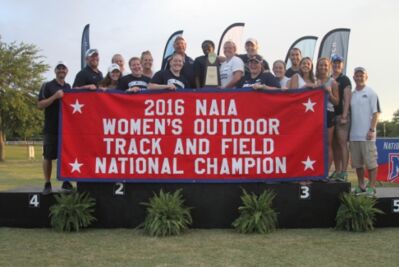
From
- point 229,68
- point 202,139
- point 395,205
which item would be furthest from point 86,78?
point 395,205

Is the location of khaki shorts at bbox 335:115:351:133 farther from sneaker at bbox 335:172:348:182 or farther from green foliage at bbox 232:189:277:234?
green foliage at bbox 232:189:277:234

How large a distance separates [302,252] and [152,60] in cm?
379

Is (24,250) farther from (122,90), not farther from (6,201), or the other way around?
(122,90)

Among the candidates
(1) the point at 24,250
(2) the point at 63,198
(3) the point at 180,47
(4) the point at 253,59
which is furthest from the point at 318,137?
(1) the point at 24,250

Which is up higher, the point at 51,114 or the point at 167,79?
the point at 167,79

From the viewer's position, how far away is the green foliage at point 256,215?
6.04m

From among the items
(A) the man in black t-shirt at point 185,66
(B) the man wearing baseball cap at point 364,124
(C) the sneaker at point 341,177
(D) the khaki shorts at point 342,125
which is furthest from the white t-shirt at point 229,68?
(C) the sneaker at point 341,177

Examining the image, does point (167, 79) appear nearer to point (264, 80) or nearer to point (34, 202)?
point (264, 80)

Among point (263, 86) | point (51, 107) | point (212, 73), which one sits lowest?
point (51, 107)

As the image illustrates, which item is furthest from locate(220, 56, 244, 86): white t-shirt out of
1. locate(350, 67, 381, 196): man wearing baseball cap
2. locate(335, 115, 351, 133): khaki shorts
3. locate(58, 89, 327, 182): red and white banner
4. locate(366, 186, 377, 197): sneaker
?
locate(366, 186, 377, 197): sneaker

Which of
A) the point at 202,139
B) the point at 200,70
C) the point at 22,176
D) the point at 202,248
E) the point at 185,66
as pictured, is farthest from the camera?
the point at 22,176

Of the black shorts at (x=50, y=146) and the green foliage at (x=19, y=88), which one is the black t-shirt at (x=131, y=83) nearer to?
the black shorts at (x=50, y=146)

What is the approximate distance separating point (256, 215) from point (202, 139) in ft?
4.29

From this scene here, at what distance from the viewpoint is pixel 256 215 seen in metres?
6.04
